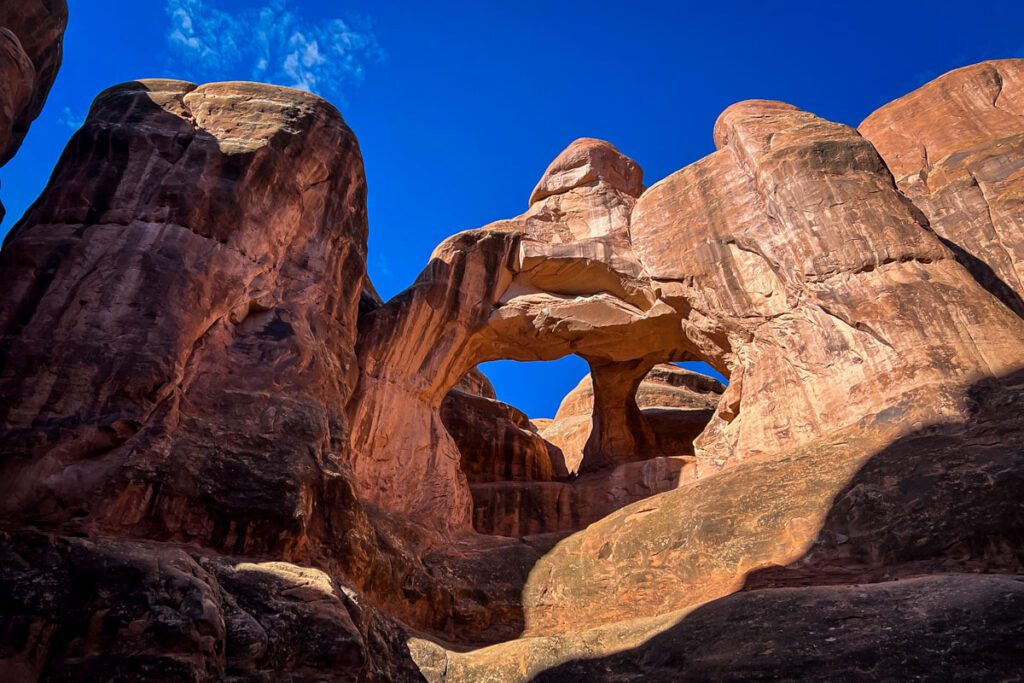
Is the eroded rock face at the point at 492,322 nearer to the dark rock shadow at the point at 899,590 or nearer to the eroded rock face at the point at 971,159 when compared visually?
the eroded rock face at the point at 971,159

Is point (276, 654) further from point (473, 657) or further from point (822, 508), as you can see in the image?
point (822, 508)

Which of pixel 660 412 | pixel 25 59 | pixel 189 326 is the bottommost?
pixel 189 326

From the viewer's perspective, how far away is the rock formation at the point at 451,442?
7.64 m

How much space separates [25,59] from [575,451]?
20.7 m

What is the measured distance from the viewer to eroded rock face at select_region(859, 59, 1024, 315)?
16.3 meters

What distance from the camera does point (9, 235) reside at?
12258 millimetres

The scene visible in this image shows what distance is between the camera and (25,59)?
12242 mm

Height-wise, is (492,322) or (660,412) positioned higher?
(492,322)

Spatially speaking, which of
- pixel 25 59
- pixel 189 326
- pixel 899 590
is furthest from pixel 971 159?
pixel 25 59

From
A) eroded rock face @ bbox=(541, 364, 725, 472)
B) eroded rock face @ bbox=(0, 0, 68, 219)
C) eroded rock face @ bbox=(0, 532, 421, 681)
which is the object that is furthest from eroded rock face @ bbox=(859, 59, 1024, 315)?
eroded rock face @ bbox=(0, 0, 68, 219)

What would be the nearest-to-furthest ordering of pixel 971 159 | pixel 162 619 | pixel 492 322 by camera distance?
pixel 162 619
pixel 971 159
pixel 492 322

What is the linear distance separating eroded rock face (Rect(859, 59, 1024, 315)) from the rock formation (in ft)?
0.36

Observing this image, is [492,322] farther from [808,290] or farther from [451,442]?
[808,290]

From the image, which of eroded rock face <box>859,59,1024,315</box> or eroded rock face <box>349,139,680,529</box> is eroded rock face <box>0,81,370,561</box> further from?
eroded rock face <box>859,59,1024,315</box>
